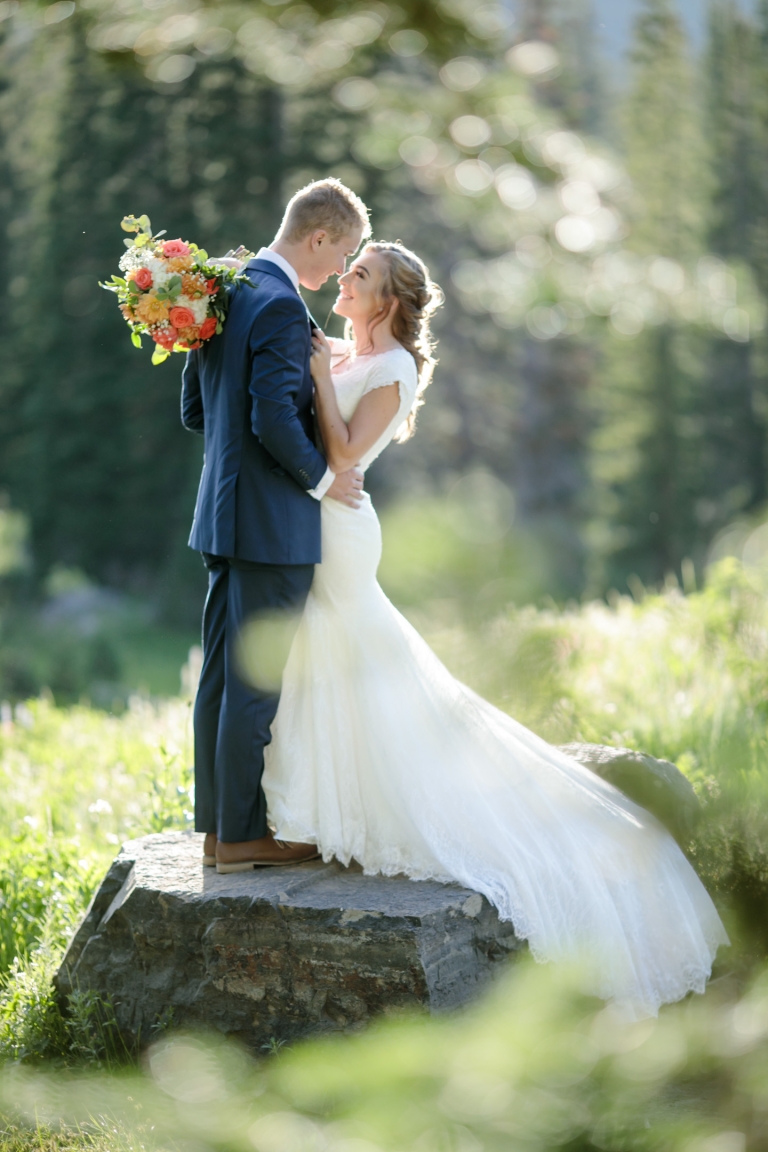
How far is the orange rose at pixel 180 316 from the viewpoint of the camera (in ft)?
12.1

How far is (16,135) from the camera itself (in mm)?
26234

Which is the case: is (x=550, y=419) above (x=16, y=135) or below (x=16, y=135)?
below

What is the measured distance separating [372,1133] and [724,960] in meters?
3.24

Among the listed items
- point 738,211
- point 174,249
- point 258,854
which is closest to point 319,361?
point 174,249

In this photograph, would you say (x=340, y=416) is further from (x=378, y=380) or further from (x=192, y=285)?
(x=192, y=285)

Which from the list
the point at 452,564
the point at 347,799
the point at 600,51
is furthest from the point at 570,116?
the point at 600,51

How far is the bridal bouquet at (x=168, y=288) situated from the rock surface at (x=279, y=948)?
5.79ft

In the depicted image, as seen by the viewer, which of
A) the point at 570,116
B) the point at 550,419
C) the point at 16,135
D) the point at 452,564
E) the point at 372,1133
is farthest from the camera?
the point at 550,419

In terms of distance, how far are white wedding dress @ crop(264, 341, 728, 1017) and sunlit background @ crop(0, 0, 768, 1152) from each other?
0.46 meters

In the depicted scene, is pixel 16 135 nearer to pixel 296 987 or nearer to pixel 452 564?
pixel 452 564

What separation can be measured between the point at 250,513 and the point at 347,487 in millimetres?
360

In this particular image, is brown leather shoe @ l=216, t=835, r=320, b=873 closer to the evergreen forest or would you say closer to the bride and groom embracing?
the bride and groom embracing

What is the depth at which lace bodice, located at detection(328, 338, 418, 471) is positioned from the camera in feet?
12.8

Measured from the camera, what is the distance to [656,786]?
173 inches
